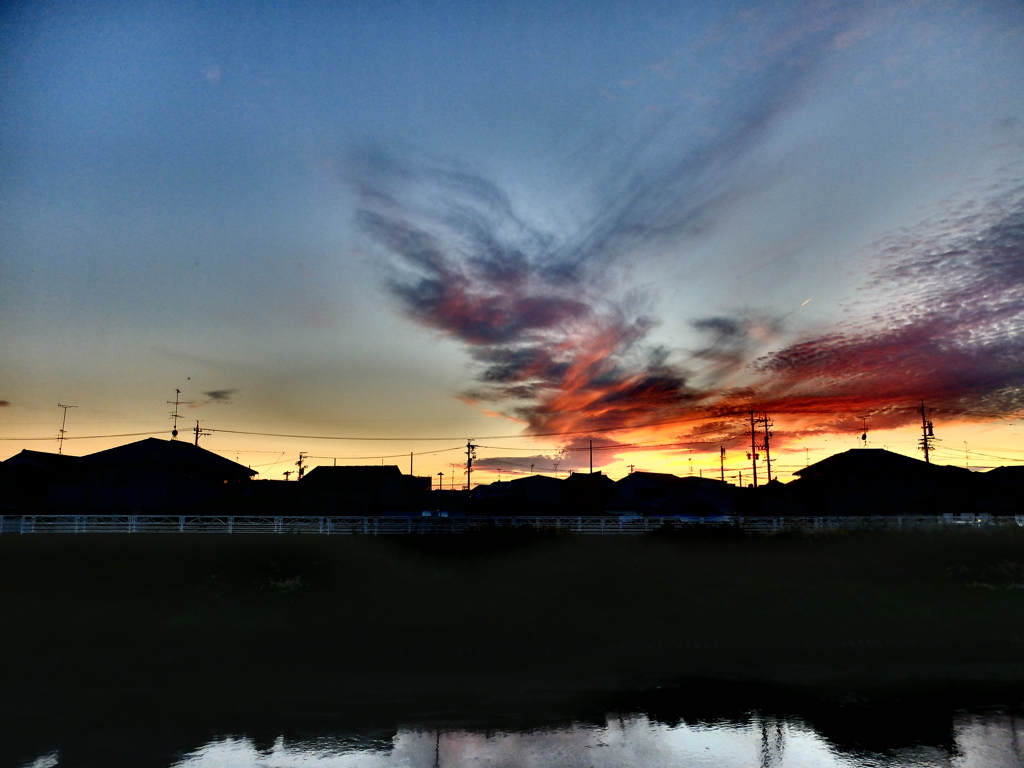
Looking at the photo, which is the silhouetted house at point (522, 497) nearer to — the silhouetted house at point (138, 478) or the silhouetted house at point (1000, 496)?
the silhouetted house at point (138, 478)

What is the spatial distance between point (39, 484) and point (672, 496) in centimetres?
7252

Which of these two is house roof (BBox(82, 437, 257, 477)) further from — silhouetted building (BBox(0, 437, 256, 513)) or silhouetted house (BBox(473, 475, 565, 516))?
silhouetted house (BBox(473, 475, 565, 516))

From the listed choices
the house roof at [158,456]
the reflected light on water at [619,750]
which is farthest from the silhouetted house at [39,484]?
the reflected light on water at [619,750]

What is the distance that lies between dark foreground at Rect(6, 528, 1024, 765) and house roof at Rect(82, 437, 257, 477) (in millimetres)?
22258

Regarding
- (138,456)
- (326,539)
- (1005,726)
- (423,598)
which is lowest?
(1005,726)

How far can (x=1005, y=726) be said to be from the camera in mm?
21594

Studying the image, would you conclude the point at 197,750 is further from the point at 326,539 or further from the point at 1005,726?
the point at 1005,726

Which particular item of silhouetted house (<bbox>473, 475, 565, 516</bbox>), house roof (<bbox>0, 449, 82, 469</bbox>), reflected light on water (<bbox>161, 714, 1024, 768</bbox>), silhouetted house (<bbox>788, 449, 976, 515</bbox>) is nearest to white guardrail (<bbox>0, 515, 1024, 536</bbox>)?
house roof (<bbox>0, 449, 82, 469</bbox>)

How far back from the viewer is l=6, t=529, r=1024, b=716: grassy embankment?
1049 inches

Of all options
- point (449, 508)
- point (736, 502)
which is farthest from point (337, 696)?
point (736, 502)

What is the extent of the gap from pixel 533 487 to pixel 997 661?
225ft

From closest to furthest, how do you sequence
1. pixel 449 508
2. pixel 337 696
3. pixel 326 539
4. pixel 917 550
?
pixel 337 696, pixel 326 539, pixel 917 550, pixel 449 508

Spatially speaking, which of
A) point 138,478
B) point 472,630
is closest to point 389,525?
point 472,630

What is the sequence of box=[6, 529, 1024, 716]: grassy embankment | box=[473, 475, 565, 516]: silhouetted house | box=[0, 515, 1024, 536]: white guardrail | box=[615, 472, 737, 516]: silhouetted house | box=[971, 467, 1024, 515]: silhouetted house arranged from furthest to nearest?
box=[615, 472, 737, 516]: silhouetted house < box=[971, 467, 1024, 515]: silhouetted house < box=[473, 475, 565, 516]: silhouetted house < box=[0, 515, 1024, 536]: white guardrail < box=[6, 529, 1024, 716]: grassy embankment
